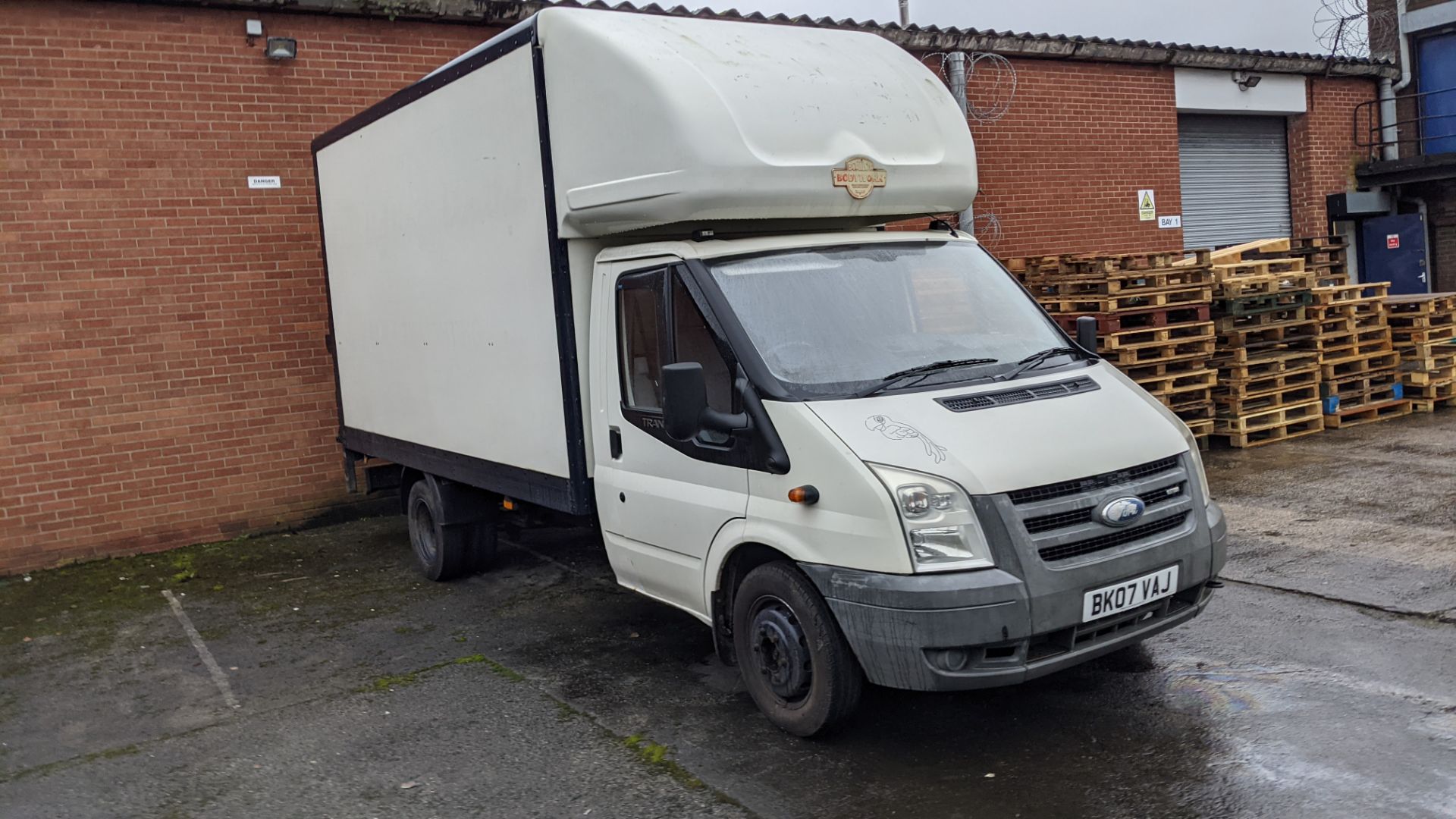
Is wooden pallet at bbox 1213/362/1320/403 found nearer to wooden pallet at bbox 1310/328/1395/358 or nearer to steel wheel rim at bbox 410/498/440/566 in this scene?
wooden pallet at bbox 1310/328/1395/358

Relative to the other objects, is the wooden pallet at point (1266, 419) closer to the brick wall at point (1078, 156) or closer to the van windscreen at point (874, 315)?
the brick wall at point (1078, 156)

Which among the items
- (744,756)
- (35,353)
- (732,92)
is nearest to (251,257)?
(35,353)

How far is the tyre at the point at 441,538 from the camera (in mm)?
7730

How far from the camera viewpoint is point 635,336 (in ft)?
17.4

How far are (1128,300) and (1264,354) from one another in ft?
5.64

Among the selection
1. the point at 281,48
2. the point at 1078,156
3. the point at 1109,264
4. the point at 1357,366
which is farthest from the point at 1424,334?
Answer: the point at 281,48

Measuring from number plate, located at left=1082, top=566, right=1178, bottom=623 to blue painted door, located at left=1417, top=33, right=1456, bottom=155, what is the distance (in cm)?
1620

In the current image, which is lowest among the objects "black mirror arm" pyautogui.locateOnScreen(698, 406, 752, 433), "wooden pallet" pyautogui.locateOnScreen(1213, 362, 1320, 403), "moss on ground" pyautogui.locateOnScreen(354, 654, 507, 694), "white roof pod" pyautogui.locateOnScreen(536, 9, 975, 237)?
"moss on ground" pyautogui.locateOnScreen(354, 654, 507, 694)

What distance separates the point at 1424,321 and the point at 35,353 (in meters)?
13.1

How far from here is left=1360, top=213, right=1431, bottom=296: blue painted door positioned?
1678cm

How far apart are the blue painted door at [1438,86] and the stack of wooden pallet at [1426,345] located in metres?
6.55

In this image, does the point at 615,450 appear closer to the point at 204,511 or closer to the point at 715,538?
the point at 715,538

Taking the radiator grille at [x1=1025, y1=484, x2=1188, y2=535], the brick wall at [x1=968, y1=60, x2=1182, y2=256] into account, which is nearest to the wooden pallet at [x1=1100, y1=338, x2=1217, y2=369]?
the brick wall at [x1=968, y1=60, x2=1182, y2=256]

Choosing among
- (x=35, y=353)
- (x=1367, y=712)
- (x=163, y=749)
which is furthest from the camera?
(x=35, y=353)
